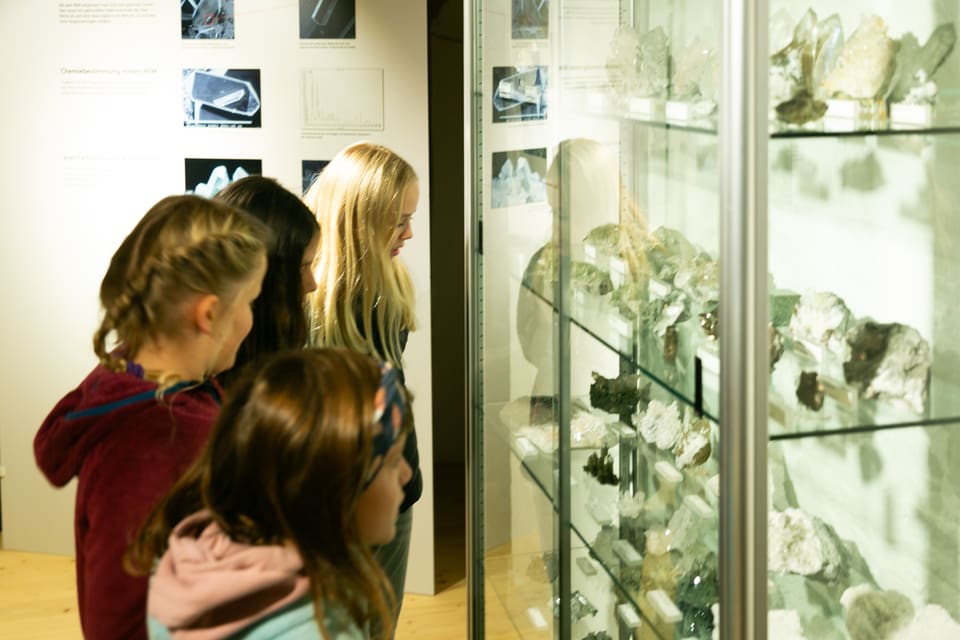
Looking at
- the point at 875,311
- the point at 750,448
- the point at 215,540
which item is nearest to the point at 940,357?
the point at 875,311

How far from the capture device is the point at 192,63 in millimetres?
4281

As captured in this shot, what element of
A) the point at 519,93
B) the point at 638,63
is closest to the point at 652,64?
the point at 638,63

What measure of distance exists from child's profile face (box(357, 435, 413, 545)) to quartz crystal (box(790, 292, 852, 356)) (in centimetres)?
64

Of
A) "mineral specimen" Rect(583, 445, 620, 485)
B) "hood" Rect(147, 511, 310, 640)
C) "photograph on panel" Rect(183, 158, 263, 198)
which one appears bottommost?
"mineral specimen" Rect(583, 445, 620, 485)

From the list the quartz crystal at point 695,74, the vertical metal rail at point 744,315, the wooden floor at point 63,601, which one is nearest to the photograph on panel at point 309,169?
the wooden floor at point 63,601

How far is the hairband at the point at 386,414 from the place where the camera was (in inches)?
55.8

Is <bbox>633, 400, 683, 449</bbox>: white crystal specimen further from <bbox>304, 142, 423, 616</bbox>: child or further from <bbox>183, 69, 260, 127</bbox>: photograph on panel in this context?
<bbox>183, 69, 260, 127</bbox>: photograph on panel

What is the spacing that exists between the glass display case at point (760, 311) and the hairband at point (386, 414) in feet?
1.48

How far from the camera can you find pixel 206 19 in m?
4.24

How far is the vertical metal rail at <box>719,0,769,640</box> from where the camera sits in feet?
5.00

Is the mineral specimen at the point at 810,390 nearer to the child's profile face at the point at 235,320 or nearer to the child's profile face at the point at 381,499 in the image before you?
the child's profile face at the point at 381,499

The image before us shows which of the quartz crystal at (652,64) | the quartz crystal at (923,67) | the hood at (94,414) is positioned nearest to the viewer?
the hood at (94,414)

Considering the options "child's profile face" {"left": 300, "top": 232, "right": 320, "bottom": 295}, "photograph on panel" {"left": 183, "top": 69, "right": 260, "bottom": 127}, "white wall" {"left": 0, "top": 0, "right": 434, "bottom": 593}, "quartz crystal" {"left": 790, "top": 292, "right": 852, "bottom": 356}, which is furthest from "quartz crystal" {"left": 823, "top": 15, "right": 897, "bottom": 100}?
"photograph on panel" {"left": 183, "top": 69, "right": 260, "bottom": 127}

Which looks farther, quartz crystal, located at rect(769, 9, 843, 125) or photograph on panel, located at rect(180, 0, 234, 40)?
photograph on panel, located at rect(180, 0, 234, 40)
